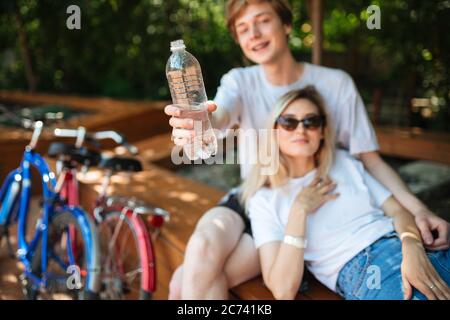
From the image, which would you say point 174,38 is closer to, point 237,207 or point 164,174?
point 164,174

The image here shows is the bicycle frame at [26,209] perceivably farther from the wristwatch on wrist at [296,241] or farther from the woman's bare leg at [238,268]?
the wristwatch on wrist at [296,241]

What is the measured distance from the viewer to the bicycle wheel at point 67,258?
2471 millimetres

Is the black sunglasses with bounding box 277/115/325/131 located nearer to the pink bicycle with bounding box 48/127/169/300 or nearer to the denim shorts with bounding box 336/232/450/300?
the denim shorts with bounding box 336/232/450/300

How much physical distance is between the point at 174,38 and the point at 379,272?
23.7ft

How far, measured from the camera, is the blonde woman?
1725 millimetres

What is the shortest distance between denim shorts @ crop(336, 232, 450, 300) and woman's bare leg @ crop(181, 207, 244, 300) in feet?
1.72

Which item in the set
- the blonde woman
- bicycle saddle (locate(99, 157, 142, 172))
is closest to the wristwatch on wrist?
the blonde woman

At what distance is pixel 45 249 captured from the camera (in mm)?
2775

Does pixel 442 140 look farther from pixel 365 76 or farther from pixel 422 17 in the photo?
pixel 365 76

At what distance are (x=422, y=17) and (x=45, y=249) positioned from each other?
451 cm

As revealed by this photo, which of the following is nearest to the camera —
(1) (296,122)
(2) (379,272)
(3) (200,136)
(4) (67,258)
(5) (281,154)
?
(3) (200,136)

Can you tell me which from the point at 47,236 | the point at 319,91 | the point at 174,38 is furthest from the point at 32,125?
the point at 174,38

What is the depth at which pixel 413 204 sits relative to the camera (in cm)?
202

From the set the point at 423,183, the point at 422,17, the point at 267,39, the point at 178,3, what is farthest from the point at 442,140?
the point at 178,3
